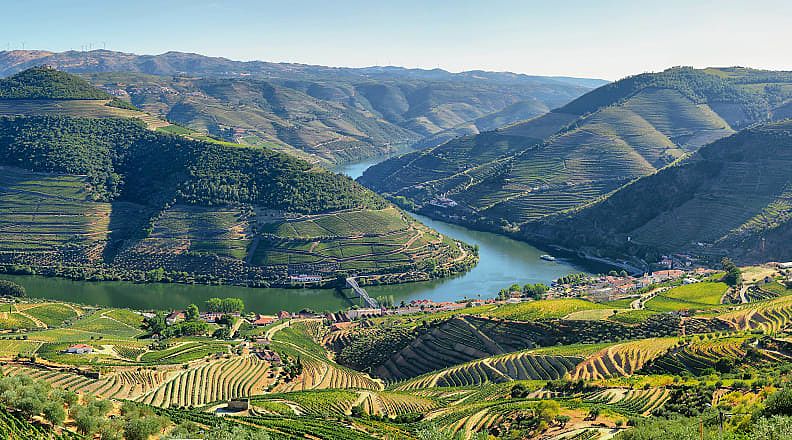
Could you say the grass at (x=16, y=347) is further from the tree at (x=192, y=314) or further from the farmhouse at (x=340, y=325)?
the farmhouse at (x=340, y=325)

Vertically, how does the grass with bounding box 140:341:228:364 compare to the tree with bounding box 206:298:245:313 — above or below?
above

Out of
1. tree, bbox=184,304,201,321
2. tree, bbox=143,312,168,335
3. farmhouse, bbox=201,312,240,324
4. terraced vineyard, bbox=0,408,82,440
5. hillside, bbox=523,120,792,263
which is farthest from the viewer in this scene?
hillside, bbox=523,120,792,263

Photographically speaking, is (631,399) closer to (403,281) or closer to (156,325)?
(156,325)

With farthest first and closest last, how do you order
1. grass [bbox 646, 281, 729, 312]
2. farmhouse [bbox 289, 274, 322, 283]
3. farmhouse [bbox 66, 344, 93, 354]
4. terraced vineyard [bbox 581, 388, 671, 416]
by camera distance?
farmhouse [bbox 289, 274, 322, 283] < grass [bbox 646, 281, 729, 312] < farmhouse [bbox 66, 344, 93, 354] < terraced vineyard [bbox 581, 388, 671, 416]

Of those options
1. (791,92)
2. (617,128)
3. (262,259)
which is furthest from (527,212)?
(791,92)

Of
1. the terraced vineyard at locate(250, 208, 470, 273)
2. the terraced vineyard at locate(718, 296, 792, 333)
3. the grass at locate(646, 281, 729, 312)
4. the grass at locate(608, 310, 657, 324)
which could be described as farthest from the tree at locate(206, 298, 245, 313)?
the terraced vineyard at locate(718, 296, 792, 333)

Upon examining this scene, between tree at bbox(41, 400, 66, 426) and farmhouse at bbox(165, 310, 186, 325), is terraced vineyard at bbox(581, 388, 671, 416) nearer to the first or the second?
tree at bbox(41, 400, 66, 426)

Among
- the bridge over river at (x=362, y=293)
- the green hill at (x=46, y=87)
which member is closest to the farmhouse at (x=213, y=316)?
the bridge over river at (x=362, y=293)
